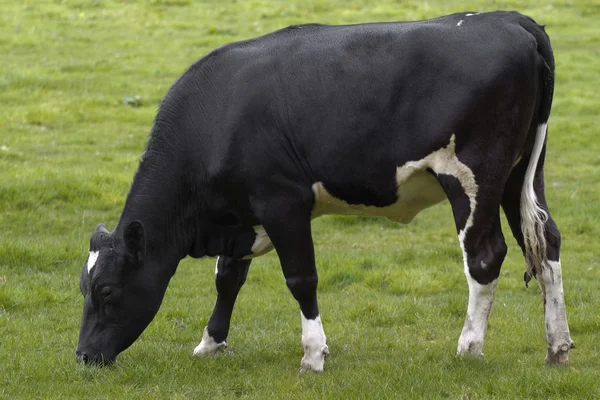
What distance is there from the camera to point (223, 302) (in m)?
7.73

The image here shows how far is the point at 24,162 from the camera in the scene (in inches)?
554

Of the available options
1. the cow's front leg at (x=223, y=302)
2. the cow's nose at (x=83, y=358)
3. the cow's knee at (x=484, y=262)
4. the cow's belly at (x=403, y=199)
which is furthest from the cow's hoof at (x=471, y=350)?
the cow's nose at (x=83, y=358)

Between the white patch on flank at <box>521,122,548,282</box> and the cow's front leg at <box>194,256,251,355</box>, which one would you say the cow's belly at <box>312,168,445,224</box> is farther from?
the cow's front leg at <box>194,256,251,355</box>

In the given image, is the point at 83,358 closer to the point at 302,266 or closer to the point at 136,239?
the point at 136,239

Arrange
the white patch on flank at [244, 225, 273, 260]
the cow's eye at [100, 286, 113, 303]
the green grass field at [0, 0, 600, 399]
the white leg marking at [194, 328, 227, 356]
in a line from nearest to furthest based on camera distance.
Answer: the green grass field at [0, 0, 600, 399]
the cow's eye at [100, 286, 113, 303]
the white patch on flank at [244, 225, 273, 260]
the white leg marking at [194, 328, 227, 356]

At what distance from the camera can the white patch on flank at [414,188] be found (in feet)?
21.5

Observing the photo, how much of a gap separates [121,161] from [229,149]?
8.04 meters

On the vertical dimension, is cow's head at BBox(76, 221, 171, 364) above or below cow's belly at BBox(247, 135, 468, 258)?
below

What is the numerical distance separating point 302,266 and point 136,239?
1234 mm

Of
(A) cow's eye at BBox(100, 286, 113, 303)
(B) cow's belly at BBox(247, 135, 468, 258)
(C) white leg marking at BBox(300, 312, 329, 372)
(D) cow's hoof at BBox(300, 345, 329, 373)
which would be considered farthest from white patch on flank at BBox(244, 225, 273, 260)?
(A) cow's eye at BBox(100, 286, 113, 303)

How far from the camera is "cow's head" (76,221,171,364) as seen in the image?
22.9ft

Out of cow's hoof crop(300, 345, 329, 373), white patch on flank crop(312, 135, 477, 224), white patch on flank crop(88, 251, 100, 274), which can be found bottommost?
cow's hoof crop(300, 345, 329, 373)

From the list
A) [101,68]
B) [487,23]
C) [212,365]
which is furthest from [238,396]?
[101,68]

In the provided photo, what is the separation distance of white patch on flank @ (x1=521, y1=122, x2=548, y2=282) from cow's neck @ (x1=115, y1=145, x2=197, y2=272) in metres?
2.46
